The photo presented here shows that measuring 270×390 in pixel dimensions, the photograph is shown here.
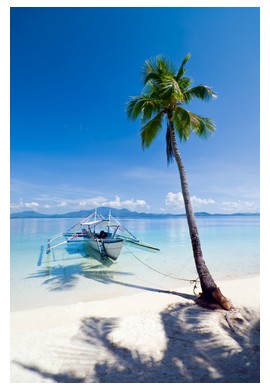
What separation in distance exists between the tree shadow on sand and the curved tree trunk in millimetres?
510

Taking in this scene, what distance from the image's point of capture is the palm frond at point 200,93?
7223mm

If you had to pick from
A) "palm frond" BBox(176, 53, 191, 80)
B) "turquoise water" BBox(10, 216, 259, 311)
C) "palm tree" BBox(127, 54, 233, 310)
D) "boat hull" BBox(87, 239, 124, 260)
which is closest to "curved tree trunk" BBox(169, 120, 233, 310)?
"palm tree" BBox(127, 54, 233, 310)

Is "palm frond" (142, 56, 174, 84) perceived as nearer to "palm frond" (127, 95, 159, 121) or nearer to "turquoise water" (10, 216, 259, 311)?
"palm frond" (127, 95, 159, 121)

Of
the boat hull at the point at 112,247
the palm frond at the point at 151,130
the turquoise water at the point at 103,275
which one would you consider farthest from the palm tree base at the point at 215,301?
the boat hull at the point at 112,247

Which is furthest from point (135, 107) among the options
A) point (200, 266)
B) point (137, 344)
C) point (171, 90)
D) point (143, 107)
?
point (137, 344)

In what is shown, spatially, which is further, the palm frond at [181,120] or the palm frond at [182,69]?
the palm frond at [182,69]

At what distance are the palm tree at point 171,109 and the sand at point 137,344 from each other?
2.04 m

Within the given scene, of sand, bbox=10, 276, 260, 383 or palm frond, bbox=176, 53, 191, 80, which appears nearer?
sand, bbox=10, 276, 260, 383

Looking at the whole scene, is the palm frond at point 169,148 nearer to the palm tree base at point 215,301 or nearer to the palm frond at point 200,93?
the palm frond at point 200,93

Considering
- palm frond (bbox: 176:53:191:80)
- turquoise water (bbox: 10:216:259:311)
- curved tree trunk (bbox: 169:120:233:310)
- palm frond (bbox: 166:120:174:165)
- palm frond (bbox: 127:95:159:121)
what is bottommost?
turquoise water (bbox: 10:216:259:311)

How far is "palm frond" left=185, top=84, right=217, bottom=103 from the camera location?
23.7 ft

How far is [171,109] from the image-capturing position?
729cm
